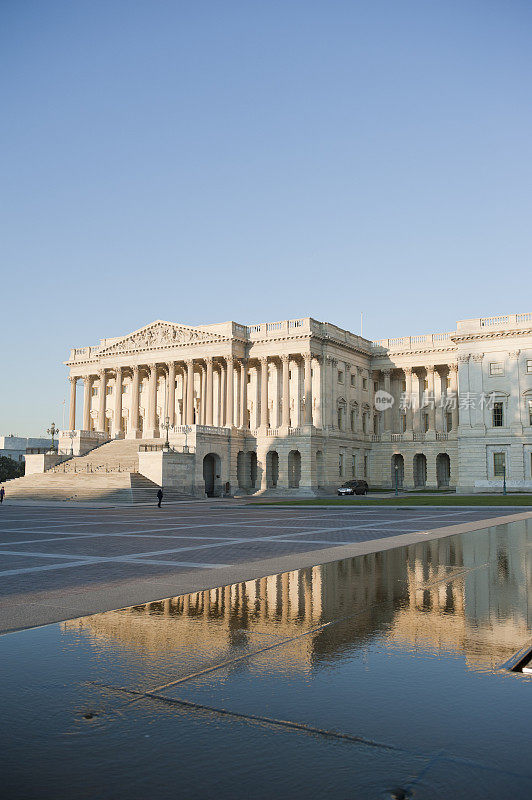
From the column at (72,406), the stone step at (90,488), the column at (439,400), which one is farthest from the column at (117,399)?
the column at (439,400)

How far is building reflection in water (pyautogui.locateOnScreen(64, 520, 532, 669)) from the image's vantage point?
7.96 m

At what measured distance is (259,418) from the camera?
8300 centimetres

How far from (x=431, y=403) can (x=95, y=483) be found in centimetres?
4710

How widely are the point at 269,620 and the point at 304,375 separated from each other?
7459 centimetres

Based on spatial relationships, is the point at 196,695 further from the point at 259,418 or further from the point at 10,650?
the point at 259,418

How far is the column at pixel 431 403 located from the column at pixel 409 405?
2304 millimetres

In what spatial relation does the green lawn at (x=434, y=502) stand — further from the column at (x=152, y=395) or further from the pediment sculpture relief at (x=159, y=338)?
the column at (x=152, y=395)

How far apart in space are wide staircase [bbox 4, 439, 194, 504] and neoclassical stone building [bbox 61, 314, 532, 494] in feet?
11.2

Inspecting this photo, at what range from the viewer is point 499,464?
253 feet

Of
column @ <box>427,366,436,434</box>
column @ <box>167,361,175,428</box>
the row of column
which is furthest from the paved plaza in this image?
column @ <box>427,366,436,434</box>

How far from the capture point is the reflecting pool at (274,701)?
4.41 meters

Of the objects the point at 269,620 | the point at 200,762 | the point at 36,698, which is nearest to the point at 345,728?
the point at 200,762

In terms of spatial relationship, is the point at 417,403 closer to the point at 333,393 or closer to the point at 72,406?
the point at 333,393

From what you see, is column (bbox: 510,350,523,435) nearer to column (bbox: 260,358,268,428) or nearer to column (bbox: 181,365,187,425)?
column (bbox: 260,358,268,428)
